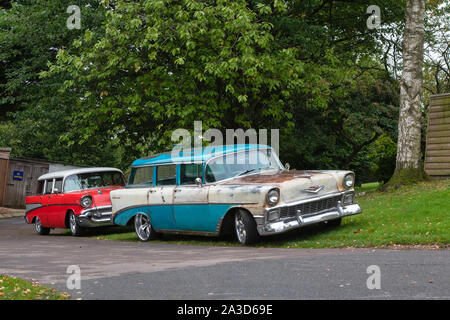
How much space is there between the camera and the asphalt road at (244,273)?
18.9 feet

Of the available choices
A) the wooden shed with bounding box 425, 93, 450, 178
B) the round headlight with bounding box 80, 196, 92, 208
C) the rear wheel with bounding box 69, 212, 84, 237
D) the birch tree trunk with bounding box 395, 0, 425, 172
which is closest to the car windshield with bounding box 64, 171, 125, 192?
the rear wheel with bounding box 69, 212, 84, 237

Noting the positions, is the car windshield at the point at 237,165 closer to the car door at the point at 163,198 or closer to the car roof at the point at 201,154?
the car roof at the point at 201,154

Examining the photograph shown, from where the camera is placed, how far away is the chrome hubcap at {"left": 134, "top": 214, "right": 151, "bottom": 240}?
42.7 feet

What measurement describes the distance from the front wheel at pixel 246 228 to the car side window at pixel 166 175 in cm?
213

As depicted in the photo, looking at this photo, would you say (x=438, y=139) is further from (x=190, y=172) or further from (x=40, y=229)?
(x=40, y=229)

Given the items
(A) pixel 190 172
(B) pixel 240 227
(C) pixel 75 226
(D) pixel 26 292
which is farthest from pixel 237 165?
(C) pixel 75 226

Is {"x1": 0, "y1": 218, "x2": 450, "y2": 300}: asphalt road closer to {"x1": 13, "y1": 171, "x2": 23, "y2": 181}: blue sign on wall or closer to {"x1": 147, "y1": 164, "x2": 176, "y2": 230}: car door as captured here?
{"x1": 147, "y1": 164, "x2": 176, "y2": 230}: car door

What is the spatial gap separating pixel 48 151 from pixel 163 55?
24211 mm

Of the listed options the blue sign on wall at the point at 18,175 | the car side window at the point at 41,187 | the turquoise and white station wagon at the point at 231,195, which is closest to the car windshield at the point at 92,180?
the car side window at the point at 41,187

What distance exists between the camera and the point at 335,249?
9359mm

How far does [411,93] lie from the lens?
634 inches

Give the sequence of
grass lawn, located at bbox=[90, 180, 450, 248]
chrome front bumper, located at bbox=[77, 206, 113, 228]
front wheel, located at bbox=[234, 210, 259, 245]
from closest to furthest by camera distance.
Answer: grass lawn, located at bbox=[90, 180, 450, 248] → front wheel, located at bbox=[234, 210, 259, 245] → chrome front bumper, located at bbox=[77, 206, 113, 228]

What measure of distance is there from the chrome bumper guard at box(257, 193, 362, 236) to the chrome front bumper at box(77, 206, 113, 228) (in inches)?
260
